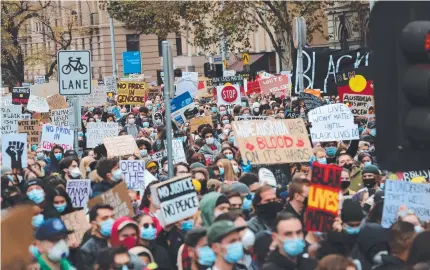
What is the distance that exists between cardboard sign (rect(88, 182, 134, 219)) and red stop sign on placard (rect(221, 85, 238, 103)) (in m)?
16.9

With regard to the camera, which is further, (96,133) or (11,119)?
(11,119)

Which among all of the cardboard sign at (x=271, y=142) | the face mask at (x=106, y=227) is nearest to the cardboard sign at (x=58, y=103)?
the cardboard sign at (x=271, y=142)

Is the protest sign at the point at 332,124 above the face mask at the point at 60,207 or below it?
above

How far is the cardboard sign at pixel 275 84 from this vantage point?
30406mm

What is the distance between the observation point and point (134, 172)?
508 inches

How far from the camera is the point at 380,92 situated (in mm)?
6012

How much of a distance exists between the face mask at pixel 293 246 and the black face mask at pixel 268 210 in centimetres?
163

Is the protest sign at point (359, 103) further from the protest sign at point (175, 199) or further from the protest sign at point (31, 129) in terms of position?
the protest sign at point (175, 199)

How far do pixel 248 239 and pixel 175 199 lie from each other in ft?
4.35

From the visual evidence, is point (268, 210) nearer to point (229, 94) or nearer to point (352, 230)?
point (352, 230)

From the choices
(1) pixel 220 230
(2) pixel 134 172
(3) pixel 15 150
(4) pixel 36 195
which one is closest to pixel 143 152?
(3) pixel 15 150

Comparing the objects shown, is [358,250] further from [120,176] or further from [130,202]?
[120,176]

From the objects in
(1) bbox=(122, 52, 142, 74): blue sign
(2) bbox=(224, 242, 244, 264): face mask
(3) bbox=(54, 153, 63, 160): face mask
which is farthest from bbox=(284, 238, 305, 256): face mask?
(1) bbox=(122, 52, 142, 74): blue sign

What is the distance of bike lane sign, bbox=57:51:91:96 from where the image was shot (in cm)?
1583
